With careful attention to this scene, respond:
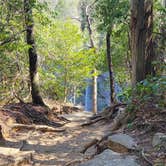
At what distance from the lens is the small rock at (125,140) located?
4615 mm

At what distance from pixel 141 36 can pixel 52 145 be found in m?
3.15

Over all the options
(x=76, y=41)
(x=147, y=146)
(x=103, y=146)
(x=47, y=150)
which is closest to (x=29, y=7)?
(x=47, y=150)

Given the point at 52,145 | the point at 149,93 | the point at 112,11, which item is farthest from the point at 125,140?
the point at 112,11

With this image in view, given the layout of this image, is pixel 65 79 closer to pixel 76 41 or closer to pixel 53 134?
pixel 76 41

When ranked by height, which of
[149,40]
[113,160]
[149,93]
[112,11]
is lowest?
[113,160]

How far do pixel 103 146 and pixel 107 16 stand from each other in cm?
858

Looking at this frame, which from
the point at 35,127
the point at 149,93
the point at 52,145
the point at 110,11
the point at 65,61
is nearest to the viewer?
the point at 149,93

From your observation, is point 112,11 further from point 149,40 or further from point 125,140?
point 125,140

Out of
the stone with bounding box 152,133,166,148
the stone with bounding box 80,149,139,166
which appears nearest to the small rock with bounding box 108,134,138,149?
the stone with bounding box 152,133,166,148

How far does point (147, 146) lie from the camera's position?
14.9ft

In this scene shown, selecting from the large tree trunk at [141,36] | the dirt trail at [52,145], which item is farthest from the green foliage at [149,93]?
the dirt trail at [52,145]

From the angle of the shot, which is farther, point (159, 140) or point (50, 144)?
point (50, 144)

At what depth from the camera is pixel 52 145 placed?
7.75 m

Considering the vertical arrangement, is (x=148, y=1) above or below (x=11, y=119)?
above
